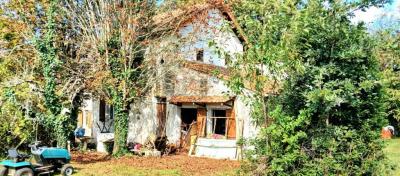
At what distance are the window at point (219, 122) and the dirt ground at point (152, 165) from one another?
84.4 inches

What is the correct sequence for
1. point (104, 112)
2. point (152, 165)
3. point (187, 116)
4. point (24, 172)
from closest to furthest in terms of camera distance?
point (24, 172), point (152, 165), point (187, 116), point (104, 112)

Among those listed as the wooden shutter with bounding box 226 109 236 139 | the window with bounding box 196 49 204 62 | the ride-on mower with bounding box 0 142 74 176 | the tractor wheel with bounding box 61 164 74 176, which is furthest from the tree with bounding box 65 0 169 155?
→ the tractor wheel with bounding box 61 164 74 176

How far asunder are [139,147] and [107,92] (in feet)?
11.5

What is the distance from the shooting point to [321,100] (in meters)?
9.66

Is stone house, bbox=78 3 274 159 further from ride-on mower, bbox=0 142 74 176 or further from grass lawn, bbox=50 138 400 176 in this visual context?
ride-on mower, bbox=0 142 74 176

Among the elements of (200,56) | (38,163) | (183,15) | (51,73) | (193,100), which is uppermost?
(183,15)

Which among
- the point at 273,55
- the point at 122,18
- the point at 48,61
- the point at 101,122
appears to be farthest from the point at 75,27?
the point at 273,55

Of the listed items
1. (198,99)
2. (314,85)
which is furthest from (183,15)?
(314,85)

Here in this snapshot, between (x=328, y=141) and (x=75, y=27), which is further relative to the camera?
(x=75, y=27)

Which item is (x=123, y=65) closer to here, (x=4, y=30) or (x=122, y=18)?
(x=122, y=18)

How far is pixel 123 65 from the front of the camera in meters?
20.1

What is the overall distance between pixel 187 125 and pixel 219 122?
2139 mm

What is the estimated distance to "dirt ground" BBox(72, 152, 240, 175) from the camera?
50.7 ft

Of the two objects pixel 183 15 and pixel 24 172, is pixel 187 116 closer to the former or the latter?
pixel 183 15
